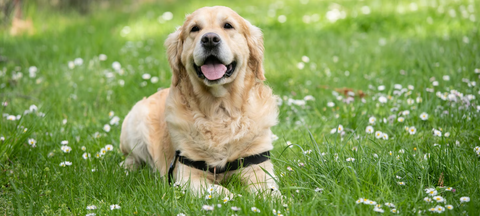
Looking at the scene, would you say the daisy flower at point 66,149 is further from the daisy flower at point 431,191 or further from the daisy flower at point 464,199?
the daisy flower at point 464,199

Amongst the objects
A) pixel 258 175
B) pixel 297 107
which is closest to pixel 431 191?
pixel 258 175

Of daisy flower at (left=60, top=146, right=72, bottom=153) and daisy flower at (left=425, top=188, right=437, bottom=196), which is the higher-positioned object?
daisy flower at (left=60, top=146, right=72, bottom=153)

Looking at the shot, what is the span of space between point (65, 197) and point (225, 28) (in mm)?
1521

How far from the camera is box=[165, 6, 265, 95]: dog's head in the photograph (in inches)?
115

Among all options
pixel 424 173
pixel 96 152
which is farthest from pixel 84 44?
pixel 424 173

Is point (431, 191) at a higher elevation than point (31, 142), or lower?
lower

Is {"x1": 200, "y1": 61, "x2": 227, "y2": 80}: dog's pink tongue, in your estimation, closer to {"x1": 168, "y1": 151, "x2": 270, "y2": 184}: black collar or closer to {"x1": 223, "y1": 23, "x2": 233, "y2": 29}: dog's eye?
{"x1": 223, "y1": 23, "x2": 233, "y2": 29}: dog's eye

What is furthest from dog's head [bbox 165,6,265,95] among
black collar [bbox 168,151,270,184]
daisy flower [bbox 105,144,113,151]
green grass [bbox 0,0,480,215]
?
daisy flower [bbox 105,144,113,151]

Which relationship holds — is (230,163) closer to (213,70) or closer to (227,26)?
(213,70)

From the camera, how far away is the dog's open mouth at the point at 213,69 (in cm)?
295

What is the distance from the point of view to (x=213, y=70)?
9.75ft

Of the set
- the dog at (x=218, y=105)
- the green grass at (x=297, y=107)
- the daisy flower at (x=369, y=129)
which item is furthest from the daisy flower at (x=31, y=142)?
the daisy flower at (x=369, y=129)

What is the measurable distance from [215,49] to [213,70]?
15cm

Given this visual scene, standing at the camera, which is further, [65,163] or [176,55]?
[176,55]
